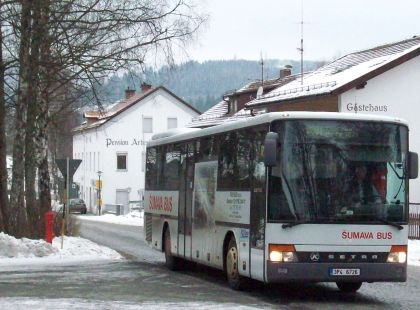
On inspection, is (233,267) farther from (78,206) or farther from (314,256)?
(78,206)

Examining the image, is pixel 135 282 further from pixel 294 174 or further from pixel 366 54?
pixel 366 54

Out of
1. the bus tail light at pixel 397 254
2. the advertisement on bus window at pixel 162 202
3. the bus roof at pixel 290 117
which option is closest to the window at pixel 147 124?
the advertisement on bus window at pixel 162 202

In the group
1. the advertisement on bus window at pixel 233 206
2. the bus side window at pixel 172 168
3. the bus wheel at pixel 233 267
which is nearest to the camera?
the advertisement on bus window at pixel 233 206

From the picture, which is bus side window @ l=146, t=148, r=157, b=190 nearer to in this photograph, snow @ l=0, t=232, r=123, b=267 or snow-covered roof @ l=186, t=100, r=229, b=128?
snow @ l=0, t=232, r=123, b=267

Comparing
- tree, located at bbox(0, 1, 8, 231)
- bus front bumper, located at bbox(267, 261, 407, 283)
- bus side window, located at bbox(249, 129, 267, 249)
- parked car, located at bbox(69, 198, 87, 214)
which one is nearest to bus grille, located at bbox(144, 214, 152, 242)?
tree, located at bbox(0, 1, 8, 231)

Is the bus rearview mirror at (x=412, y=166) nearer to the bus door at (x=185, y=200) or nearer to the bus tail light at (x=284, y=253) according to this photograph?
the bus tail light at (x=284, y=253)

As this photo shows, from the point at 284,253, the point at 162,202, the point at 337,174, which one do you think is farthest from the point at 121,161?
the point at 284,253

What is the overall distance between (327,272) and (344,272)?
10.8 inches

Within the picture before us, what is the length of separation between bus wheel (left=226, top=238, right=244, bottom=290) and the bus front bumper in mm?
1610

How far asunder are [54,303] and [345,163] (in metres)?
4.77

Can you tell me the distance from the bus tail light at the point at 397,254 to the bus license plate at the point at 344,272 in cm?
57

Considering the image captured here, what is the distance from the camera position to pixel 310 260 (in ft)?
42.3

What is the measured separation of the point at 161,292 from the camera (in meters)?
14.0

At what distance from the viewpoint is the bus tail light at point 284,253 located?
12.8 metres
